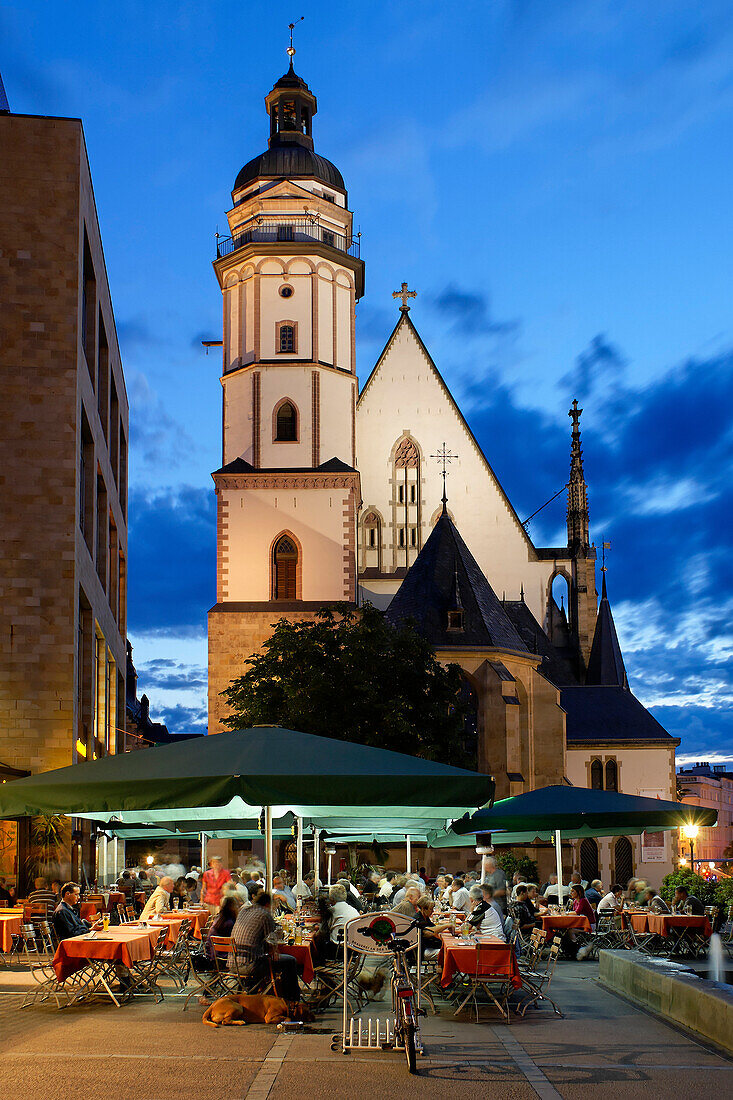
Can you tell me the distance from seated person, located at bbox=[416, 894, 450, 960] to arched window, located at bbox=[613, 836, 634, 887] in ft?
138

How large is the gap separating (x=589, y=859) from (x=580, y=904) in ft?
125

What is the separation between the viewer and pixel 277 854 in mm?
43156

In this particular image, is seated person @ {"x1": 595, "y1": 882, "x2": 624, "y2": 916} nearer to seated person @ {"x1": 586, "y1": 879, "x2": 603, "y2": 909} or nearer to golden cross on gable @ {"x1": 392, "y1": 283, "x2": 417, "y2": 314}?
seated person @ {"x1": 586, "y1": 879, "x2": 603, "y2": 909}

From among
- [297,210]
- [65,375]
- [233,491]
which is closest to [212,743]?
[65,375]

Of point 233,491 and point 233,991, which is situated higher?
point 233,491

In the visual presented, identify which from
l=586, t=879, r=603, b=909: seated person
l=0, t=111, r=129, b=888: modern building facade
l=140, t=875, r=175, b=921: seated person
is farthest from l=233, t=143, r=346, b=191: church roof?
l=140, t=875, r=175, b=921: seated person

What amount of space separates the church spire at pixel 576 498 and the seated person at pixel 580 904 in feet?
143

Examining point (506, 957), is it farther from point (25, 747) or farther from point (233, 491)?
point (233, 491)

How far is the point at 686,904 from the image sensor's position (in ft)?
65.4

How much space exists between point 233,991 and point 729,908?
13137 millimetres

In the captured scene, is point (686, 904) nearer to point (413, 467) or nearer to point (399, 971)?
point (399, 971)

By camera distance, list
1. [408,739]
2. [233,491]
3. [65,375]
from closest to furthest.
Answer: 1. [65,375]
2. [408,739]
3. [233,491]

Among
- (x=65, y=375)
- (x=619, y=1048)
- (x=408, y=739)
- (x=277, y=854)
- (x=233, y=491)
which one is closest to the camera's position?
(x=619, y=1048)

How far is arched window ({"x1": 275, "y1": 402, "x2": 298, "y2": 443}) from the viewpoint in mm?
50781
